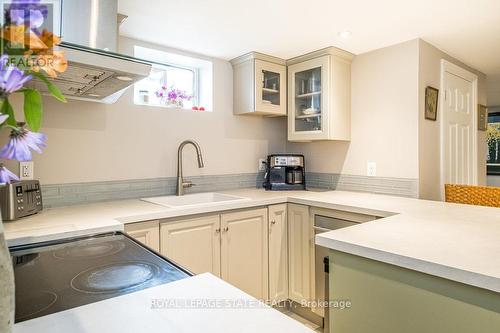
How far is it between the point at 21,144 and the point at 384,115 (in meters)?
2.49

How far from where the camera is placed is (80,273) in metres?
0.89

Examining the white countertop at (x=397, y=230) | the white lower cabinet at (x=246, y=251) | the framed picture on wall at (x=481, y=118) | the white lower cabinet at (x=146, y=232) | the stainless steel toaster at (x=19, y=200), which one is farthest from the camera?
the framed picture on wall at (x=481, y=118)

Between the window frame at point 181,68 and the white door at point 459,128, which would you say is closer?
the window frame at point 181,68

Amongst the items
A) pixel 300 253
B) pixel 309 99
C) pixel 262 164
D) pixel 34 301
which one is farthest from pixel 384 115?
pixel 34 301

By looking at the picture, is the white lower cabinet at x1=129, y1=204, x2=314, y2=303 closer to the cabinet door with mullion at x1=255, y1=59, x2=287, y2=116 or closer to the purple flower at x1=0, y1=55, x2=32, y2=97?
the cabinet door with mullion at x1=255, y1=59, x2=287, y2=116

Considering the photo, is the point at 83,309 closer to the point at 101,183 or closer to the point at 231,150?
the point at 101,183

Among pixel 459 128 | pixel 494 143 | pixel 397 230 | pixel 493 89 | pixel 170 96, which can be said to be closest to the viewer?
pixel 397 230

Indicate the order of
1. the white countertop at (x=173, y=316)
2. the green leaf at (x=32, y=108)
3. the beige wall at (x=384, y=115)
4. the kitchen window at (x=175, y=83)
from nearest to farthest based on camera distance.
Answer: the green leaf at (x=32, y=108)
the white countertop at (x=173, y=316)
the beige wall at (x=384, y=115)
the kitchen window at (x=175, y=83)

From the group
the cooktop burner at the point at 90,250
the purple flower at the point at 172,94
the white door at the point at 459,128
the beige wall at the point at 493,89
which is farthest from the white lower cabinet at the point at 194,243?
the beige wall at the point at 493,89

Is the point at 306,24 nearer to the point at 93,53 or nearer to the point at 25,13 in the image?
the point at 93,53

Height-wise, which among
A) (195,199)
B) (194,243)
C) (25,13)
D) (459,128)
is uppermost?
(459,128)

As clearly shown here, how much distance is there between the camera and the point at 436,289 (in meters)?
1.03

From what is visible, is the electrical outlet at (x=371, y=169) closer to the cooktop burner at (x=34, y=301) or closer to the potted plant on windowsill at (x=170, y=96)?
the potted plant on windowsill at (x=170, y=96)

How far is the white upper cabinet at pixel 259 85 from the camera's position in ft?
8.60
